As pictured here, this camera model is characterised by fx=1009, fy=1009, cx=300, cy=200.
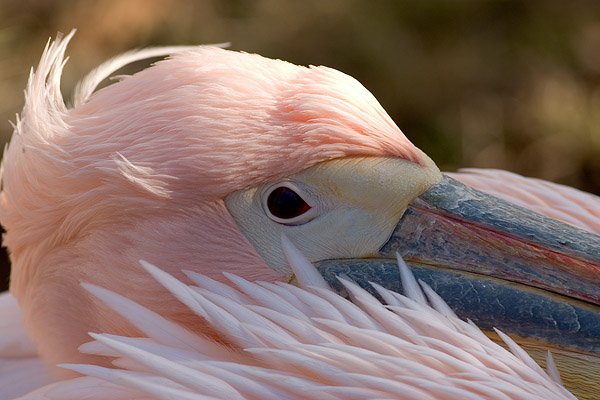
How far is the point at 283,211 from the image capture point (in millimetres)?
2098

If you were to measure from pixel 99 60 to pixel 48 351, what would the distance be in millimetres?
3754

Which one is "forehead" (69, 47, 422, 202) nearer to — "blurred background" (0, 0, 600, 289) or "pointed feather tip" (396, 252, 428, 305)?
"pointed feather tip" (396, 252, 428, 305)

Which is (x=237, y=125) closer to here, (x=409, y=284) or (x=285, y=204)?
(x=285, y=204)

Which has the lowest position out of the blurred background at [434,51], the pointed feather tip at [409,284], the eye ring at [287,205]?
the pointed feather tip at [409,284]

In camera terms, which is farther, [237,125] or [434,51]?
[434,51]

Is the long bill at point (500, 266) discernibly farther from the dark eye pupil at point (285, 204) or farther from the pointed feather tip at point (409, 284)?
the dark eye pupil at point (285, 204)

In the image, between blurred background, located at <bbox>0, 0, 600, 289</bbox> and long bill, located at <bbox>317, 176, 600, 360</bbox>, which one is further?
blurred background, located at <bbox>0, 0, 600, 289</bbox>

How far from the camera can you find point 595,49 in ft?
20.3

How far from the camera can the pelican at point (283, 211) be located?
203 centimetres

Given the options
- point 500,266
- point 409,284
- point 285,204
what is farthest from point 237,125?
point 500,266

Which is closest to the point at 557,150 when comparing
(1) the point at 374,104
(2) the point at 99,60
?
(2) the point at 99,60

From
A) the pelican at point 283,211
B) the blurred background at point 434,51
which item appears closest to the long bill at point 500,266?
the pelican at point 283,211

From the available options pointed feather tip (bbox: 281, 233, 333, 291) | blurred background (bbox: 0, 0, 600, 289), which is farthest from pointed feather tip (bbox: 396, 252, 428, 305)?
blurred background (bbox: 0, 0, 600, 289)

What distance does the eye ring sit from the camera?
6.86 ft
